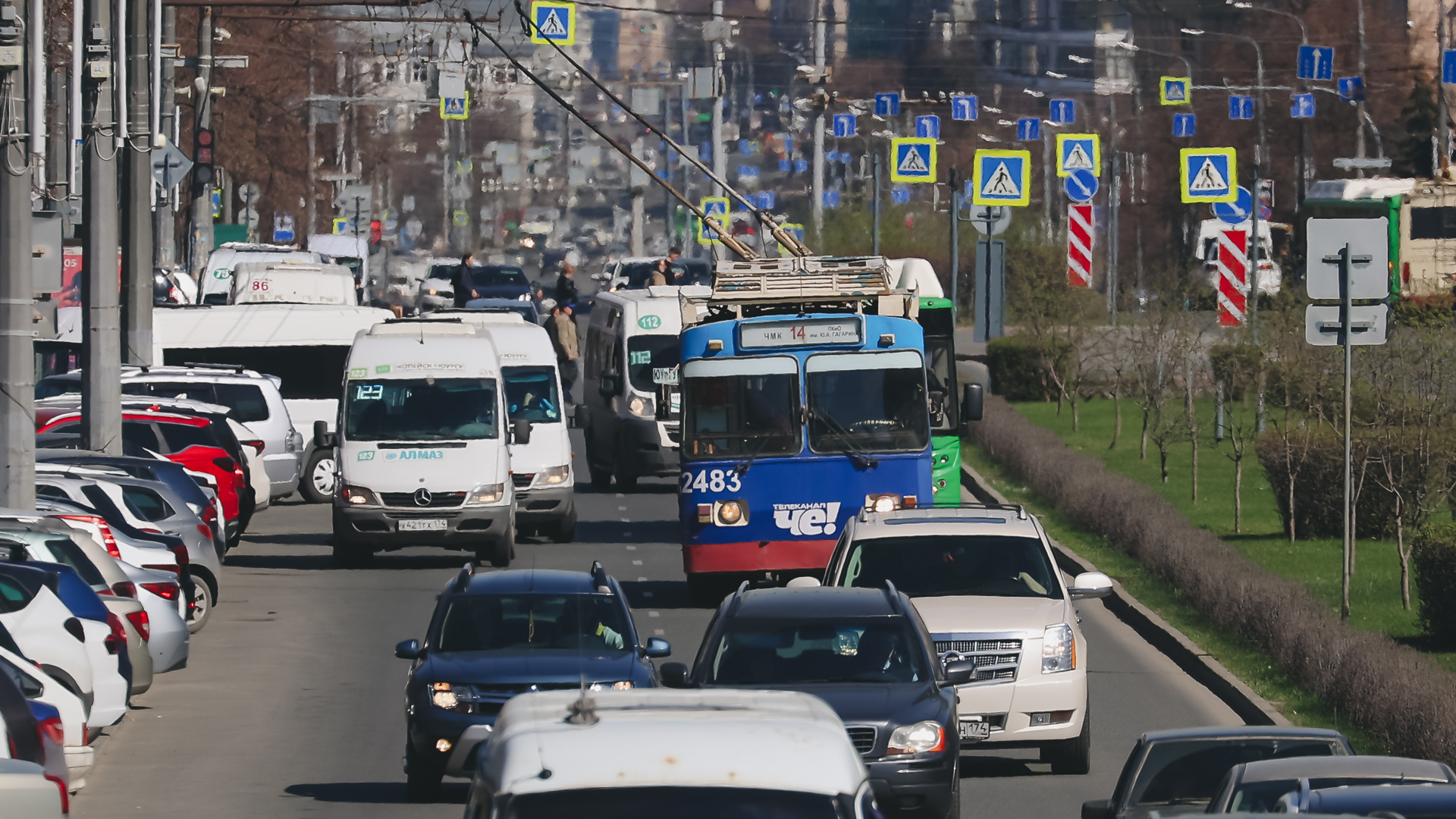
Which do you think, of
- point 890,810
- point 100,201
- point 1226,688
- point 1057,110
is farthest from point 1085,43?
point 890,810

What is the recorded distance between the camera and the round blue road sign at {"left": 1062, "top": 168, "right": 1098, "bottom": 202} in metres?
41.1

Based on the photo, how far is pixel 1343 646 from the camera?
1605 cm

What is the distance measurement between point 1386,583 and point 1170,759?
12812 mm

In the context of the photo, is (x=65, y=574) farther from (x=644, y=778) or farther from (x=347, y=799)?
(x=644, y=778)

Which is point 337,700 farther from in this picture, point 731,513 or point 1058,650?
point 1058,650

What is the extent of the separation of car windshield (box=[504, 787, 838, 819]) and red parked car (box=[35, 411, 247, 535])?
20478mm

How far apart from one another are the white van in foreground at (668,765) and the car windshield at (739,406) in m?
15.0

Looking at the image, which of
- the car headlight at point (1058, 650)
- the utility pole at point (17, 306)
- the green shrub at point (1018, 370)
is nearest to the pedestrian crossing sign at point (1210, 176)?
the green shrub at point (1018, 370)

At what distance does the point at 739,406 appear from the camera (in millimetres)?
21562

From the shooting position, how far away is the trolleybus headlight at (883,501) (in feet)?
69.3

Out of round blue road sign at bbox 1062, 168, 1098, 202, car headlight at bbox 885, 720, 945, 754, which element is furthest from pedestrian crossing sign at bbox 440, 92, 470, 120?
car headlight at bbox 885, 720, 945, 754

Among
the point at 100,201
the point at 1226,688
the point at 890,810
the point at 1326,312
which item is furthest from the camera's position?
the point at 100,201

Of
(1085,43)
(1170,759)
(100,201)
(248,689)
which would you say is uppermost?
(1085,43)

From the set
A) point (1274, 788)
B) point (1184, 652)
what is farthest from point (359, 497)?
point (1274, 788)
